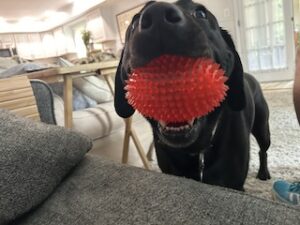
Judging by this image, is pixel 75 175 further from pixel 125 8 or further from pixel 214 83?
pixel 125 8

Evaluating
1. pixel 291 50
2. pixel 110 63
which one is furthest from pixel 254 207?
pixel 291 50

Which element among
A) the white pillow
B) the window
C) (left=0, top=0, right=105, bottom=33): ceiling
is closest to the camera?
the white pillow

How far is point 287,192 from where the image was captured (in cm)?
105

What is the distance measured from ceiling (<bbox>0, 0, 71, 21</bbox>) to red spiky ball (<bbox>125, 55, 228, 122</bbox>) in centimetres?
630

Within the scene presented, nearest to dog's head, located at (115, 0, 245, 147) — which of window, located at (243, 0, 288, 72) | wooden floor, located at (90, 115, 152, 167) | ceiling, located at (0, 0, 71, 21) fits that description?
wooden floor, located at (90, 115, 152, 167)

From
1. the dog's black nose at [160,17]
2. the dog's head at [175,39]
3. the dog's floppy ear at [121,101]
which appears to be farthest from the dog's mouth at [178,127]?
the dog's floppy ear at [121,101]

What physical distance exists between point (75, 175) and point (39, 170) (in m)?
0.09

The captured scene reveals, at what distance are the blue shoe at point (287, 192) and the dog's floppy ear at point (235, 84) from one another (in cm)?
41

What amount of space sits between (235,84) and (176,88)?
1.33 ft

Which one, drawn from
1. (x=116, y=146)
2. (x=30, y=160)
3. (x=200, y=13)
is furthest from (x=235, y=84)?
(x=116, y=146)

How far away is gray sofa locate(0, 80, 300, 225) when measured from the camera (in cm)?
44

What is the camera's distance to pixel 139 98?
0.56 m

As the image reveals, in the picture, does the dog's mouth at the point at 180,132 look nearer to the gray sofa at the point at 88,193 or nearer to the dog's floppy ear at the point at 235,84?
the gray sofa at the point at 88,193

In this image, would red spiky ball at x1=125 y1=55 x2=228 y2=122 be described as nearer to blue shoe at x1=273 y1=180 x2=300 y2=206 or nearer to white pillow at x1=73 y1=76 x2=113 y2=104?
blue shoe at x1=273 y1=180 x2=300 y2=206
